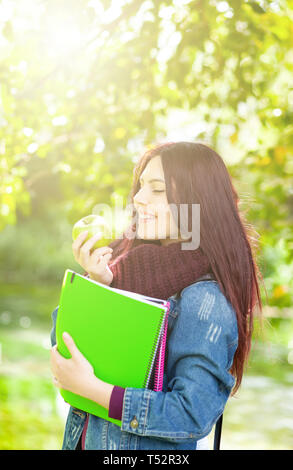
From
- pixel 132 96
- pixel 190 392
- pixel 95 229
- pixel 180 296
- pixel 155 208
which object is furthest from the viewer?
pixel 132 96

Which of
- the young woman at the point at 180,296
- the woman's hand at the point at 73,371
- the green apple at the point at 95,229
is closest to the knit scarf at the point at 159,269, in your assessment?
the young woman at the point at 180,296

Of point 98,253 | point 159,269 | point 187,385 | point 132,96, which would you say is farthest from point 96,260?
point 132,96

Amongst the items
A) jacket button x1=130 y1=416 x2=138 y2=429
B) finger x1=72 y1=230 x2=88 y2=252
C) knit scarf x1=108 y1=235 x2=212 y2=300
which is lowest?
jacket button x1=130 y1=416 x2=138 y2=429

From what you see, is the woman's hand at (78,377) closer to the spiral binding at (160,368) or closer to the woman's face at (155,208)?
the spiral binding at (160,368)

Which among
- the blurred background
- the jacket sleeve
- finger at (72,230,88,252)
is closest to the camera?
the jacket sleeve

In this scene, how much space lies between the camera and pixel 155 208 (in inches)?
58.9

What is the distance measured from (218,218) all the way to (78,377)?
537 millimetres

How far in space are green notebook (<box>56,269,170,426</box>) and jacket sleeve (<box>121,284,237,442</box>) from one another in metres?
0.04

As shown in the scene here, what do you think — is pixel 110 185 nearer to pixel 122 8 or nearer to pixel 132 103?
pixel 132 103

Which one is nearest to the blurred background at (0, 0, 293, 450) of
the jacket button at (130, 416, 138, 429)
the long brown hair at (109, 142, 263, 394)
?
the long brown hair at (109, 142, 263, 394)

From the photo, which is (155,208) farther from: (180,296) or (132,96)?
(132,96)

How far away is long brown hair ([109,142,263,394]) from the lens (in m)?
1.42

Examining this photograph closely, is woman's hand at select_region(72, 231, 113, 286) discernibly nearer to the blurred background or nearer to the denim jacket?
the denim jacket

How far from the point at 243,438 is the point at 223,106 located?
135 inches
